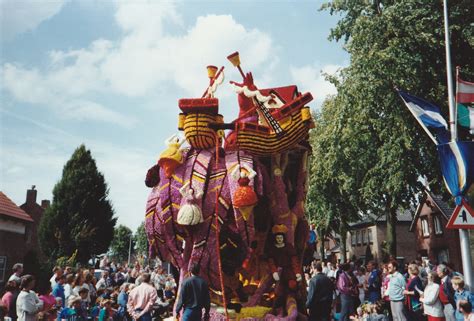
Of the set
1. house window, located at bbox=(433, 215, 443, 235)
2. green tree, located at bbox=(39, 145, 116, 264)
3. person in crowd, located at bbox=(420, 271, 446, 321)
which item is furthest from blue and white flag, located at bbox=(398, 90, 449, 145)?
green tree, located at bbox=(39, 145, 116, 264)

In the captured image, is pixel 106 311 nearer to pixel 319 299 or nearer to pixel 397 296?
pixel 319 299

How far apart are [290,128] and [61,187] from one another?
27.5m

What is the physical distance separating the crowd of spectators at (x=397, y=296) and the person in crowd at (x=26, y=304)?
4791mm

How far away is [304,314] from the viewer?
8.31 m

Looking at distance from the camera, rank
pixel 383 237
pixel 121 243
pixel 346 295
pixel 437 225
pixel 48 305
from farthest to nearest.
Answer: pixel 121 243
pixel 383 237
pixel 437 225
pixel 346 295
pixel 48 305

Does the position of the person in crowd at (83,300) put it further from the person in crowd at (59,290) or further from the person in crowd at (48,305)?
the person in crowd at (48,305)

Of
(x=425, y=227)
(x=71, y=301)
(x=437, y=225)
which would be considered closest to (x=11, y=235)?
(x=71, y=301)

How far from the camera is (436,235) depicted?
32969 millimetres

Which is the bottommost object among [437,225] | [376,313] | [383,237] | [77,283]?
[376,313]

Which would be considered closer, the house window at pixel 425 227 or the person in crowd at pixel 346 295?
the person in crowd at pixel 346 295

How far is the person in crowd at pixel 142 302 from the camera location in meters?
9.80

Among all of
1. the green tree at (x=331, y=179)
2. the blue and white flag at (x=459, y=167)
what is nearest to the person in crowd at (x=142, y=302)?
the blue and white flag at (x=459, y=167)

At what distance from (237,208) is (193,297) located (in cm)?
164

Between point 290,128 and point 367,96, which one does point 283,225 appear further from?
point 367,96
